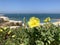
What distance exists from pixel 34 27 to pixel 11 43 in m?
0.49

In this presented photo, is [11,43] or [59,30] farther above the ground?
[59,30]

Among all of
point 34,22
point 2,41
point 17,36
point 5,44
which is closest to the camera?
point 34,22

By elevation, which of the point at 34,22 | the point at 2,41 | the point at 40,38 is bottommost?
the point at 2,41

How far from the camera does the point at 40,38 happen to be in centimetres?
254

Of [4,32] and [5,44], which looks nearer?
[5,44]

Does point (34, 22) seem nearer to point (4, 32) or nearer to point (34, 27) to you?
point (34, 27)

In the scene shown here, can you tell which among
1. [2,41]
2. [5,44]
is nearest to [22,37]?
[5,44]

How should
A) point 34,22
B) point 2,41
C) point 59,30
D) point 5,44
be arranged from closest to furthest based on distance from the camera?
point 34,22, point 59,30, point 5,44, point 2,41

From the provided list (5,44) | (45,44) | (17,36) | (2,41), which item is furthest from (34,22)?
(2,41)

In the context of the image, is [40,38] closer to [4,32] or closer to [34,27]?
[34,27]

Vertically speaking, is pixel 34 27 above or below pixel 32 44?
above

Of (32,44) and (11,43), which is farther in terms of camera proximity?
(11,43)

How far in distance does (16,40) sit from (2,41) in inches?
26.8

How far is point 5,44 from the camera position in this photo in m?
3.17
